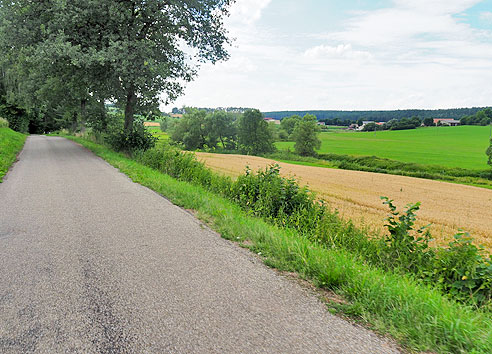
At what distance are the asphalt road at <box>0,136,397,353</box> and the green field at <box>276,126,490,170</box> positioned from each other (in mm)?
47618

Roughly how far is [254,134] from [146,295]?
71.2m

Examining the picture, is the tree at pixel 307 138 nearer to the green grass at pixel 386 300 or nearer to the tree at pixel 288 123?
the tree at pixel 288 123

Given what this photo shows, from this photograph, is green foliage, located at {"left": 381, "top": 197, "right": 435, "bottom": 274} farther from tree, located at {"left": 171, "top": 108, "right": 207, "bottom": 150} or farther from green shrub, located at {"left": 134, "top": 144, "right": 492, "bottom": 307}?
tree, located at {"left": 171, "top": 108, "right": 207, "bottom": 150}

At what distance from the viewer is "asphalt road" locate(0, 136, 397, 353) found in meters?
2.56

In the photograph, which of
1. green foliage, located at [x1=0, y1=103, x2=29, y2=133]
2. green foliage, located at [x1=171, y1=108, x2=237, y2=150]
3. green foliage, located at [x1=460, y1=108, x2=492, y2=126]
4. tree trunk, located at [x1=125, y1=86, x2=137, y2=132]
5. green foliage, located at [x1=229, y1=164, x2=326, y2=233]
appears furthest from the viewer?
green foliage, located at [x1=460, y1=108, x2=492, y2=126]

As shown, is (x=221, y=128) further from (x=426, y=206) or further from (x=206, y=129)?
(x=426, y=206)

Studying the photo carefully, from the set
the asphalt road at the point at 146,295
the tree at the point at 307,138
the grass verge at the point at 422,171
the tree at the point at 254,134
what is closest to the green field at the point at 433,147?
the tree at the point at 307,138

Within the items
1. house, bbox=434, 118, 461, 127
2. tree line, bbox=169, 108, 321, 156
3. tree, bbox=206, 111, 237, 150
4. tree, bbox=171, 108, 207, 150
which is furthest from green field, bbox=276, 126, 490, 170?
tree, bbox=171, 108, 207, 150

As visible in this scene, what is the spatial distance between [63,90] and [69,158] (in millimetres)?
13425

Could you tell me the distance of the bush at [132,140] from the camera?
17.1 m

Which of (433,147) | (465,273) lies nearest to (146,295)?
(465,273)

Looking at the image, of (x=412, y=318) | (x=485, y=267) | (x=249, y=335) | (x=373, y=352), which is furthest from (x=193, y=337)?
(x=485, y=267)

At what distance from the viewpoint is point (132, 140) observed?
1720cm

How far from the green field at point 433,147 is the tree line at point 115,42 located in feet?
131
